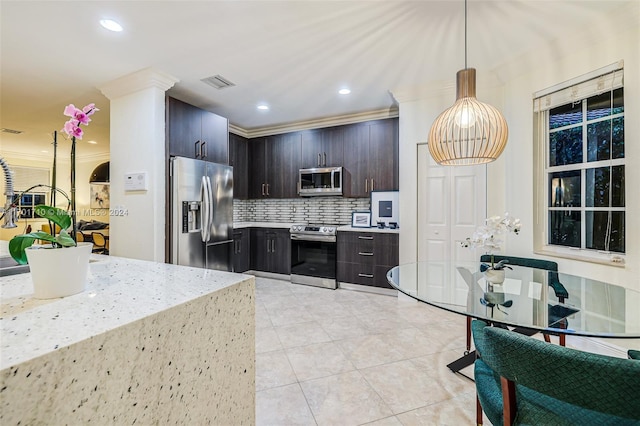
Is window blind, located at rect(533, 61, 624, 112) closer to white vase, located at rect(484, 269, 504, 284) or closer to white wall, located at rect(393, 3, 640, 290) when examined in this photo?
white wall, located at rect(393, 3, 640, 290)

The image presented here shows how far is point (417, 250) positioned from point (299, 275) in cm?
182

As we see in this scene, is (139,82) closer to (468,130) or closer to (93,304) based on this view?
(93,304)

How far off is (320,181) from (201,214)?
1.85 meters

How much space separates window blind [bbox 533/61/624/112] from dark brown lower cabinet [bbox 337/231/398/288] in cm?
204

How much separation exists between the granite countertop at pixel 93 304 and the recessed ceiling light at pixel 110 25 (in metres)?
2.05

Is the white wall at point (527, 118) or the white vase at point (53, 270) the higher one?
the white wall at point (527, 118)

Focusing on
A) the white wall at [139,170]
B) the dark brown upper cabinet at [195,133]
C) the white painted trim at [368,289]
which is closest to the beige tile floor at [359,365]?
the white painted trim at [368,289]

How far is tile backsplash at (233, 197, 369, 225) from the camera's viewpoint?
4.70m

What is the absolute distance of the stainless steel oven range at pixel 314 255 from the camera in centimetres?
418

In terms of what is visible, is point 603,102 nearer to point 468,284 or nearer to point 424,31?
point 424,31

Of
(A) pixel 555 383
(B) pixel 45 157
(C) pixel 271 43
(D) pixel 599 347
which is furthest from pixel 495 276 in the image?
(B) pixel 45 157

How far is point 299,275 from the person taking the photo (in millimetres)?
4410

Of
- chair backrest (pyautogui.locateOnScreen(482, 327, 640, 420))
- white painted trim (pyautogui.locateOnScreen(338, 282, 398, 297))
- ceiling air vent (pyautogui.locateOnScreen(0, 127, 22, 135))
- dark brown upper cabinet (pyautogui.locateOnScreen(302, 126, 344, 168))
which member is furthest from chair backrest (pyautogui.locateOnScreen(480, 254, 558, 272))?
ceiling air vent (pyautogui.locateOnScreen(0, 127, 22, 135))

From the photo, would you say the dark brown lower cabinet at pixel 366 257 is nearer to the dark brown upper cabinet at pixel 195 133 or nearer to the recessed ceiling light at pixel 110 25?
the dark brown upper cabinet at pixel 195 133
